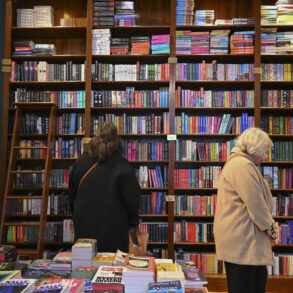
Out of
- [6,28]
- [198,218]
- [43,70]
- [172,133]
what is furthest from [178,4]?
[198,218]

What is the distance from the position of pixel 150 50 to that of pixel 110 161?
1.82 metres

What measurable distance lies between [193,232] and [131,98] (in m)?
1.60

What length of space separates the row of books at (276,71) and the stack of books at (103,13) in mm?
1755

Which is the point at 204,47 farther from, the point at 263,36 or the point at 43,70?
the point at 43,70

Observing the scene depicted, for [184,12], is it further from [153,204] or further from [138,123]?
[153,204]

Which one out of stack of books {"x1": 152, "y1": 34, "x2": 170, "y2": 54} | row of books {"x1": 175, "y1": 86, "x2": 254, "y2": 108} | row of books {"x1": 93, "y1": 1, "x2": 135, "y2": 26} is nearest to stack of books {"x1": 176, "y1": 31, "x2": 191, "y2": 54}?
stack of books {"x1": 152, "y1": 34, "x2": 170, "y2": 54}

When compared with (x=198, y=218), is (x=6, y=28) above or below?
above

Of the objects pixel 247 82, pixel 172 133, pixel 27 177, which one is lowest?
pixel 27 177

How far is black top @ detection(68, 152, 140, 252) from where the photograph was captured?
2156 mm

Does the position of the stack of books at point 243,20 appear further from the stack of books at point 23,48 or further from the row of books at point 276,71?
the stack of books at point 23,48

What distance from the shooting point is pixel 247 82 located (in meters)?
3.45

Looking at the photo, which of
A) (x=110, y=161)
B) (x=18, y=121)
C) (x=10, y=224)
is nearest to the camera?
(x=110, y=161)

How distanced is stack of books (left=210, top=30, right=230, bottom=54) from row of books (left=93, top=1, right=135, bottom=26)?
2.95 ft

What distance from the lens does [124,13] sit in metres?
3.44
